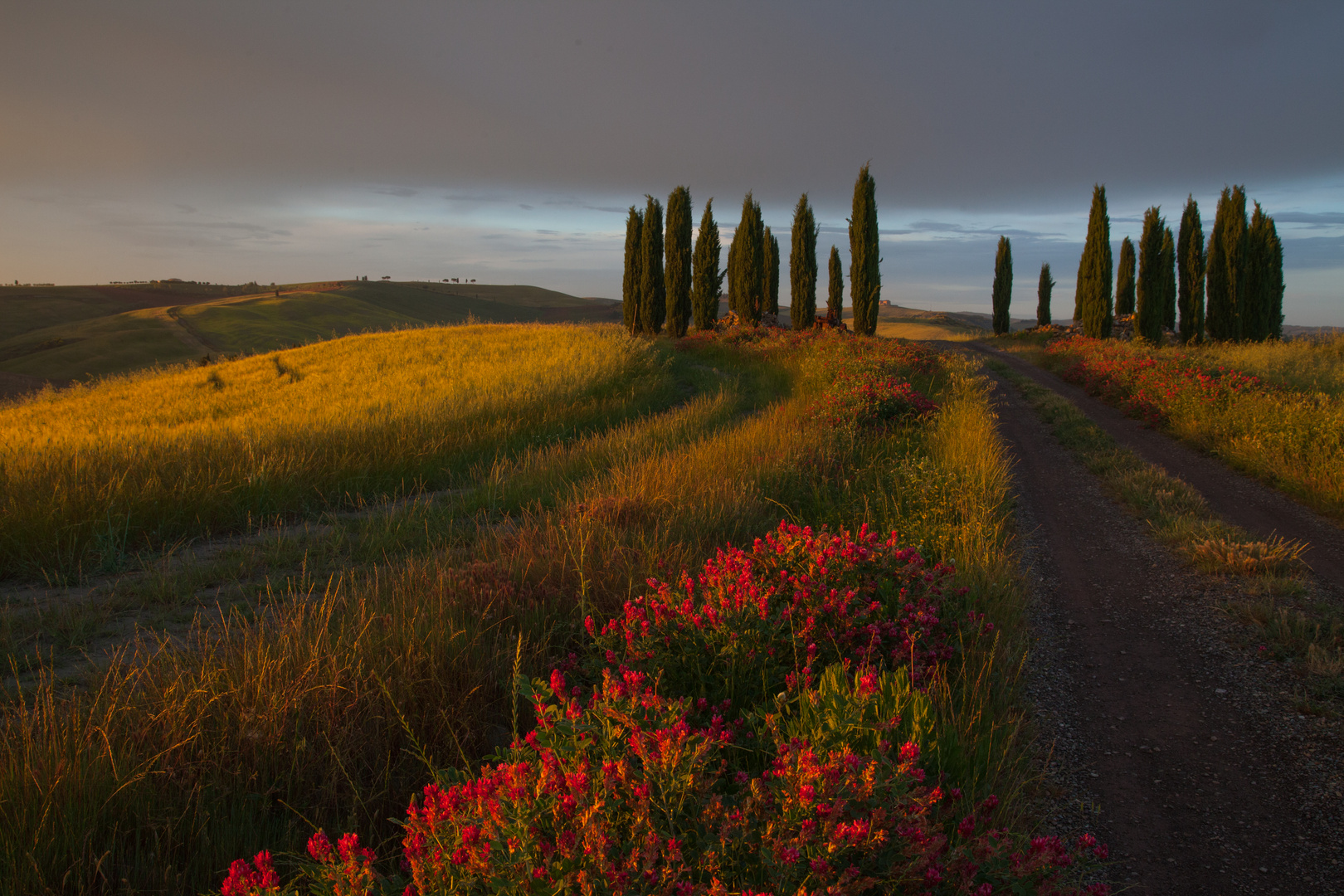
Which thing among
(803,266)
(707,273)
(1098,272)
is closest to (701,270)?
(707,273)

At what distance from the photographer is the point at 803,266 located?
2995 centimetres

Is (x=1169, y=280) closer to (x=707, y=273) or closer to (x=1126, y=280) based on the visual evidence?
(x=1126, y=280)

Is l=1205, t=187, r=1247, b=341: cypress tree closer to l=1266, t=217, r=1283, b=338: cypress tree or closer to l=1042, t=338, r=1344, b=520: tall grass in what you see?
l=1266, t=217, r=1283, b=338: cypress tree

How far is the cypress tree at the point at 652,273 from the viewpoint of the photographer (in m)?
30.8

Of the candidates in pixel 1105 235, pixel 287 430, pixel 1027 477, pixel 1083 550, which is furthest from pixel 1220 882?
pixel 1105 235

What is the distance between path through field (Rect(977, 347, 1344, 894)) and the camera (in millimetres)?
2441

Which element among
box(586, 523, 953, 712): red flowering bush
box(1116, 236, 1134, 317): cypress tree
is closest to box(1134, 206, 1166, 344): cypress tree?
box(1116, 236, 1134, 317): cypress tree

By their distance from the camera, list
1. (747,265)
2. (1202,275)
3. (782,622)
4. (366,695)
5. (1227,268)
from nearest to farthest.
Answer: (366,695), (782,622), (1227,268), (1202,275), (747,265)

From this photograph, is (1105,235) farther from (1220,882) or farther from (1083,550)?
(1220,882)

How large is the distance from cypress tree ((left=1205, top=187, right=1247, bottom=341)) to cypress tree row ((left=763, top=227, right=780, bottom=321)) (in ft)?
63.1

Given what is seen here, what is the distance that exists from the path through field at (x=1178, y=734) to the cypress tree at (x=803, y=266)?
2555cm

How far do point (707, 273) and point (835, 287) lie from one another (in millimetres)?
10492

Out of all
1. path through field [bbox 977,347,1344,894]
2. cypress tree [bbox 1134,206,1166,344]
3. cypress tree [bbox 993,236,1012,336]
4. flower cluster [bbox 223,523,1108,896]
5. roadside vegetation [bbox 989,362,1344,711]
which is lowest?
path through field [bbox 977,347,1344,894]

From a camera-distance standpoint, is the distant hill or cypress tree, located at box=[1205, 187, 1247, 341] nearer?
cypress tree, located at box=[1205, 187, 1247, 341]
